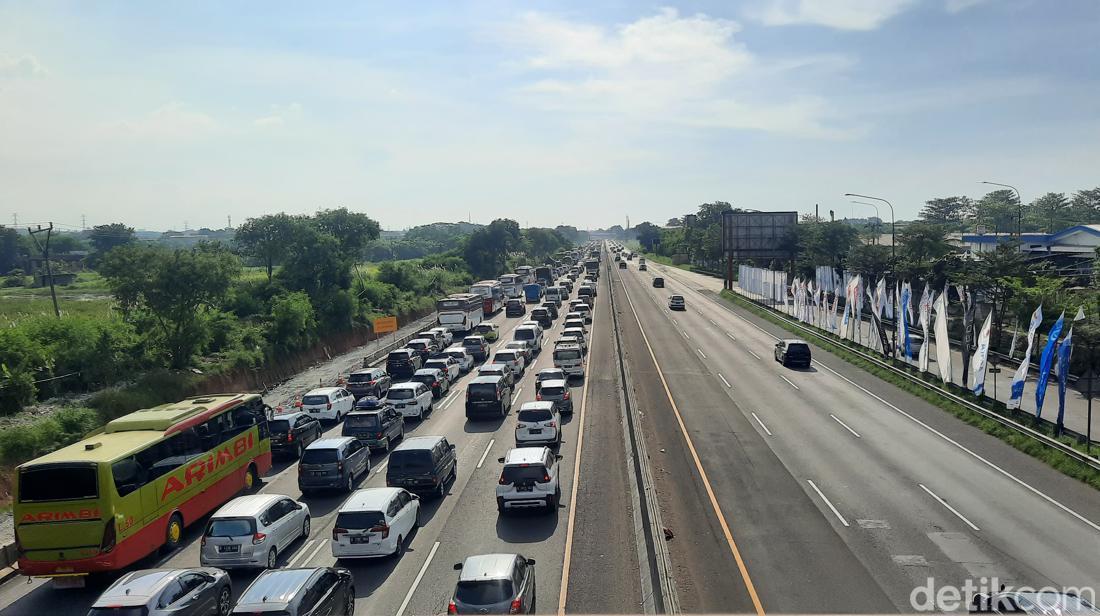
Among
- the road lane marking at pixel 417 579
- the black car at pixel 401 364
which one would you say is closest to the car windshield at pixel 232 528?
the road lane marking at pixel 417 579

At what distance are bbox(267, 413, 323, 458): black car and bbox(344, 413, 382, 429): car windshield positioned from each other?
2.21 m

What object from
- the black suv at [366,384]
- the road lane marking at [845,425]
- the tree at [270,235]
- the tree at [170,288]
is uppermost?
the tree at [270,235]

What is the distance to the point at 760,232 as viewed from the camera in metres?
83.0

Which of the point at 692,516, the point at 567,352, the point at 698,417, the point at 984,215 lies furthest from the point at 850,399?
the point at 984,215

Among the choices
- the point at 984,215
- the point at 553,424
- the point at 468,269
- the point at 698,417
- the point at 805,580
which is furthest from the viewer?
the point at 984,215

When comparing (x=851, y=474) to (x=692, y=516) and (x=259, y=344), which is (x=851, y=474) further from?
(x=259, y=344)

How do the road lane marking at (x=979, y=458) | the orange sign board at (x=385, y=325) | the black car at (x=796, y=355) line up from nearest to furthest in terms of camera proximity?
the road lane marking at (x=979, y=458) → the black car at (x=796, y=355) → the orange sign board at (x=385, y=325)

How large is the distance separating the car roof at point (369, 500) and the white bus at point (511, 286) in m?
71.3

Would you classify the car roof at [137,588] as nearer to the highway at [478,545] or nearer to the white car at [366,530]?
the highway at [478,545]

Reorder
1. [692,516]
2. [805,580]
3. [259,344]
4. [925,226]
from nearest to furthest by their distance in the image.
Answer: [805,580], [692,516], [259,344], [925,226]

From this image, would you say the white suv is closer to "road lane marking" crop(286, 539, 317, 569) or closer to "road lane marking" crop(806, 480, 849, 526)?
"road lane marking" crop(286, 539, 317, 569)

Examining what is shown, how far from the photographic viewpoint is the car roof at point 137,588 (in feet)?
40.1

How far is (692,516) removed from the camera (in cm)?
1967

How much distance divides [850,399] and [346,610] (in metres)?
28.1
